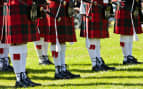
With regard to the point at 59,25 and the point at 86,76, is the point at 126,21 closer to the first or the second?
the point at 86,76

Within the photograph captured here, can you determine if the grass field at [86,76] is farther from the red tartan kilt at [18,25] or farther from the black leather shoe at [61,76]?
the red tartan kilt at [18,25]

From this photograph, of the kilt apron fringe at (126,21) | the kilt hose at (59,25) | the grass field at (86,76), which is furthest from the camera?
the kilt apron fringe at (126,21)

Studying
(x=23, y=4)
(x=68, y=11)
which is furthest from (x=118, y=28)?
(x=23, y=4)

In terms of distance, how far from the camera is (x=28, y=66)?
20.2 feet

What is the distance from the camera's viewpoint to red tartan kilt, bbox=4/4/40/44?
4.12 metres

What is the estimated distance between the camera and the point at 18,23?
4145mm

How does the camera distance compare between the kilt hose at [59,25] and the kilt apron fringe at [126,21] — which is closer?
the kilt hose at [59,25]

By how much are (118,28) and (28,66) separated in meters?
1.77

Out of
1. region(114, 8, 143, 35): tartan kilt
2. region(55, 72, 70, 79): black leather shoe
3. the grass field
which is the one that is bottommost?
the grass field

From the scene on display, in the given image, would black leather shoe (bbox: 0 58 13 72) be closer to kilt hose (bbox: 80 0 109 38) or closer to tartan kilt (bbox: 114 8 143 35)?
kilt hose (bbox: 80 0 109 38)

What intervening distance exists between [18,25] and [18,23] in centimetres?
3

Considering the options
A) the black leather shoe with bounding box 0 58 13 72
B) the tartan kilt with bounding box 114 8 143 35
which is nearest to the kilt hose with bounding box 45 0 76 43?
the black leather shoe with bounding box 0 58 13 72

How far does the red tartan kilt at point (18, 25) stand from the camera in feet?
13.5

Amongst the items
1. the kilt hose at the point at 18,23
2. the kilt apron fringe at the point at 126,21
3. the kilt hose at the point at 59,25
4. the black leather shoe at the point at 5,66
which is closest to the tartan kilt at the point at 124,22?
the kilt apron fringe at the point at 126,21
